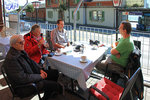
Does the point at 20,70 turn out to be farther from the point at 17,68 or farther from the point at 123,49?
the point at 123,49

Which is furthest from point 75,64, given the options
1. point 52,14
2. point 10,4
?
point 52,14

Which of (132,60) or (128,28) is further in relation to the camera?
(128,28)

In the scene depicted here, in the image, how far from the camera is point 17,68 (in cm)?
198

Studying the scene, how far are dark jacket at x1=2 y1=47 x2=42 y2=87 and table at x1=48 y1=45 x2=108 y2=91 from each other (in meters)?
0.51

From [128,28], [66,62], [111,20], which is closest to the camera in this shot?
[66,62]

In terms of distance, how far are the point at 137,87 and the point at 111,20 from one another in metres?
20.0

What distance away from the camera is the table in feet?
7.57

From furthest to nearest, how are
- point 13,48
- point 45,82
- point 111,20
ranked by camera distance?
point 111,20 < point 45,82 < point 13,48

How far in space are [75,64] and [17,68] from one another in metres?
0.89

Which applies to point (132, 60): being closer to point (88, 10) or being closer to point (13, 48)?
point (13, 48)

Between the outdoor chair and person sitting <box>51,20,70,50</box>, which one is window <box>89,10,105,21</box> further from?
the outdoor chair

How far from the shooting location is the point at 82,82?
7.59ft

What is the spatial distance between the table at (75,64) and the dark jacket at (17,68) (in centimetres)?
51

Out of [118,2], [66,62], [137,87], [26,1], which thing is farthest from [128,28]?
[26,1]
